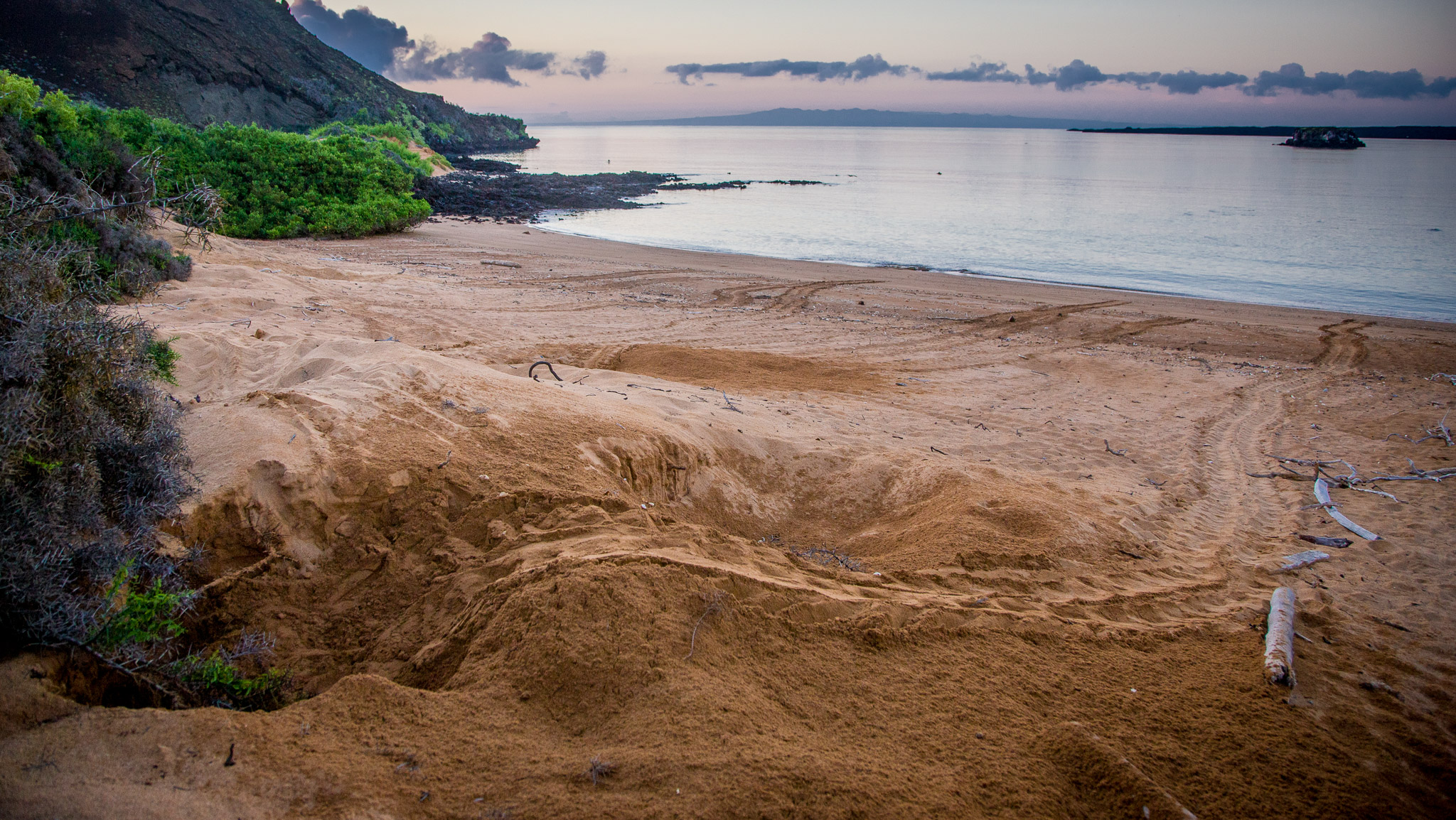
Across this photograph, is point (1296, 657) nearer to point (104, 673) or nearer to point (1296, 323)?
point (104, 673)

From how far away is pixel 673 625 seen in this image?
2908mm

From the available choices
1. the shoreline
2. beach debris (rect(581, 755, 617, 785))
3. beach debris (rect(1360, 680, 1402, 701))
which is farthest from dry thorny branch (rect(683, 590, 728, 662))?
the shoreline

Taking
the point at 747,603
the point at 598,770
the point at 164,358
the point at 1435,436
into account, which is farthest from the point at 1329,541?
the point at 164,358

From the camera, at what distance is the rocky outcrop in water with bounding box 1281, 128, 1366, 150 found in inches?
4156

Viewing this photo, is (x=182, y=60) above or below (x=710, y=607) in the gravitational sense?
above

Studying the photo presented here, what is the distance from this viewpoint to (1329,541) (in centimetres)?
499

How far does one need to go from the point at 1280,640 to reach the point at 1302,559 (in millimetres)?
1713

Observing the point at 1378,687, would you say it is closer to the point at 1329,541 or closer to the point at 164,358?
the point at 1329,541

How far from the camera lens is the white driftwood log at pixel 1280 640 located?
3.18m

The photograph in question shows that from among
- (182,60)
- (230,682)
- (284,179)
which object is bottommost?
(230,682)

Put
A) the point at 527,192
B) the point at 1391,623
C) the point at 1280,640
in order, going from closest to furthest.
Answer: the point at 1280,640 → the point at 1391,623 → the point at 527,192

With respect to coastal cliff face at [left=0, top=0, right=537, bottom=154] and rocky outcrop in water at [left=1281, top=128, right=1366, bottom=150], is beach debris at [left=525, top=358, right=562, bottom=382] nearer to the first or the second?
coastal cliff face at [left=0, top=0, right=537, bottom=154]

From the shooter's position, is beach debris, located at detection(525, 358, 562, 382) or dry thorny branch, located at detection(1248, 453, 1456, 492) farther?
beach debris, located at detection(525, 358, 562, 382)

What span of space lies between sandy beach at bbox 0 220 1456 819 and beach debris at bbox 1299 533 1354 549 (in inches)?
5.4
